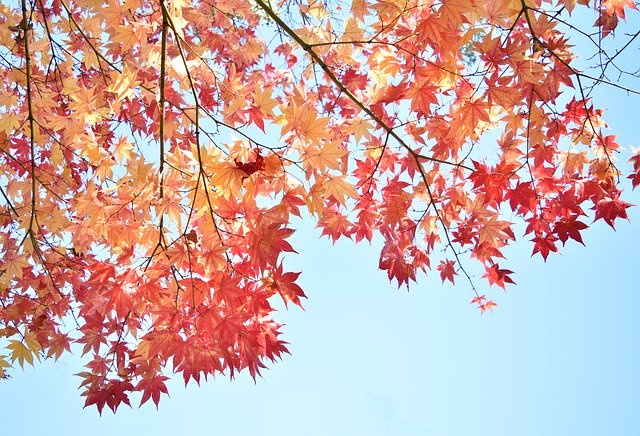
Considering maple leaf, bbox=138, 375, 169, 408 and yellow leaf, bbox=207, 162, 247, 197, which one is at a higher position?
yellow leaf, bbox=207, 162, 247, 197

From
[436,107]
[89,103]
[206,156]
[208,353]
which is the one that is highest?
[89,103]

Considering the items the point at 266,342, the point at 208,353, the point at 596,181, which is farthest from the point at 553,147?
the point at 208,353

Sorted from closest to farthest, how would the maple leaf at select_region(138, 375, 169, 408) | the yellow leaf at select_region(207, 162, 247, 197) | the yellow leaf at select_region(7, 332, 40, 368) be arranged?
1. the yellow leaf at select_region(207, 162, 247, 197)
2. the maple leaf at select_region(138, 375, 169, 408)
3. the yellow leaf at select_region(7, 332, 40, 368)

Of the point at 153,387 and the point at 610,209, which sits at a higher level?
the point at 610,209

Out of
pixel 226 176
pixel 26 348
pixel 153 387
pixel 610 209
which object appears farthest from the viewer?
pixel 26 348

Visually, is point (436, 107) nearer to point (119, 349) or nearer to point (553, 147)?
point (553, 147)

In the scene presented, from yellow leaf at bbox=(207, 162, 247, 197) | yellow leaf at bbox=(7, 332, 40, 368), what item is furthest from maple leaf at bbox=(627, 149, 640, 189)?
yellow leaf at bbox=(7, 332, 40, 368)

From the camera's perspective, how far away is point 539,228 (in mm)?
2248

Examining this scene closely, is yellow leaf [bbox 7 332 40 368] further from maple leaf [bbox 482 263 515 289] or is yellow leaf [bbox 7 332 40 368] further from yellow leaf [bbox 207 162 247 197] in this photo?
maple leaf [bbox 482 263 515 289]

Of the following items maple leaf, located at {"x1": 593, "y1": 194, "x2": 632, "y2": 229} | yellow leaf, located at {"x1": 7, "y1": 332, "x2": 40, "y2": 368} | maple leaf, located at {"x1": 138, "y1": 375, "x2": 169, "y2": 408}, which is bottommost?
maple leaf, located at {"x1": 138, "y1": 375, "x2": 169, "y2": 408}

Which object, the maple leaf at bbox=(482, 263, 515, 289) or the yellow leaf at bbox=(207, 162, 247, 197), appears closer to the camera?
the yellow leaf at bbox=(207, 162, 247, 197)

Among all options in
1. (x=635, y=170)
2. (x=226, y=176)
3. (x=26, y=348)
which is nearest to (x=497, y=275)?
(x=635, y=170)

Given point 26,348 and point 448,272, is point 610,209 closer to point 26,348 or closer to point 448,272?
point 448,272

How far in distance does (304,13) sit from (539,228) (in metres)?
1.80
